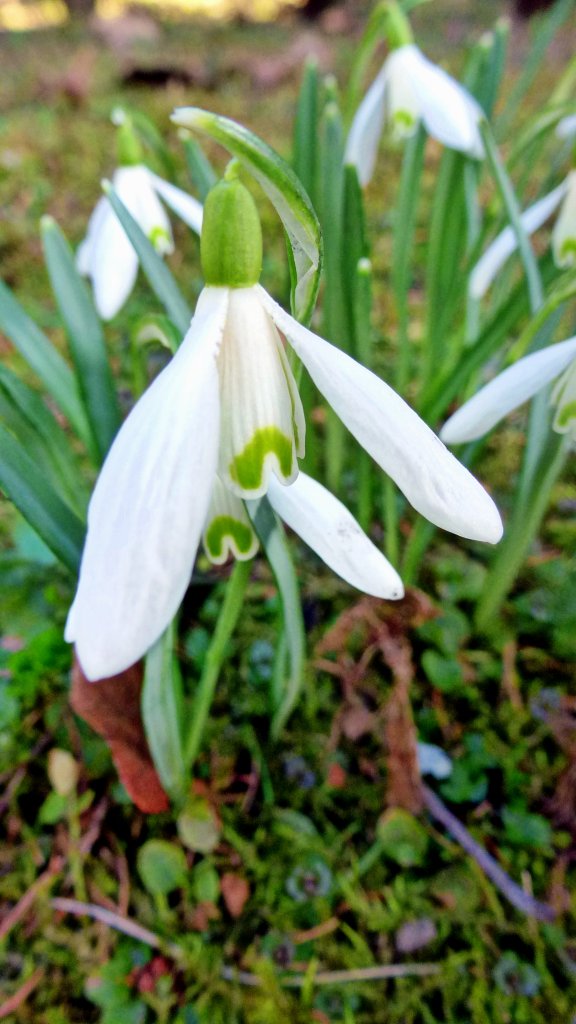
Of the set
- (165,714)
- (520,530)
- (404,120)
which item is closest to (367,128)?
(404,120)

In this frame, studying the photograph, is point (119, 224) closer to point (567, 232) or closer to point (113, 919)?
point (567, 232)

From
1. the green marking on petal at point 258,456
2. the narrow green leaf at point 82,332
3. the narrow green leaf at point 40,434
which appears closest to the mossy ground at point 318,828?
the narrow green leaf at point 40,434

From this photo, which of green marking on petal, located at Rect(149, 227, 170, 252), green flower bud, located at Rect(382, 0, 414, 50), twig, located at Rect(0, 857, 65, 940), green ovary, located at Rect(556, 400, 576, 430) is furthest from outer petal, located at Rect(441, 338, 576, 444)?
twig, located at Rect(0, 857, 65, 940)

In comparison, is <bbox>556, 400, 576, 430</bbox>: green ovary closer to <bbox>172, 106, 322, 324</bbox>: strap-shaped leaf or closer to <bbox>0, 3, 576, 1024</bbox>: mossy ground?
<bbox>172, 106, 322, 324</bbox>: strap-shaped leaf

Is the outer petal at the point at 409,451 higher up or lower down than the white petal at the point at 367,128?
lower down

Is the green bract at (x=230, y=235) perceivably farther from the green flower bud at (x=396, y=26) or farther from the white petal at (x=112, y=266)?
the green flower bud at (x=396, y=26)

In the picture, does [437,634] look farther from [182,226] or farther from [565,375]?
[182,226]

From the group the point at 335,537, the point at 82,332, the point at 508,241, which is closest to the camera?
the point at 335,537
